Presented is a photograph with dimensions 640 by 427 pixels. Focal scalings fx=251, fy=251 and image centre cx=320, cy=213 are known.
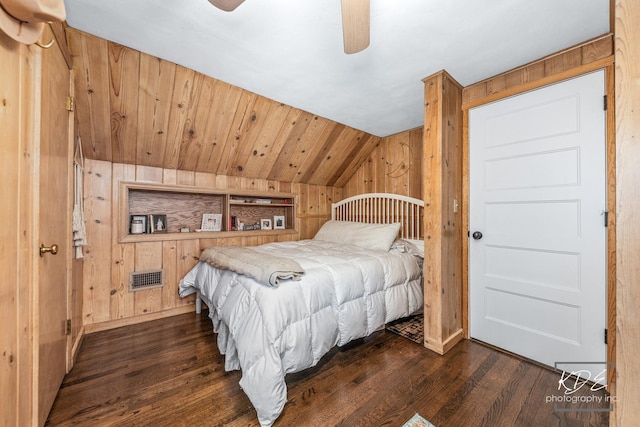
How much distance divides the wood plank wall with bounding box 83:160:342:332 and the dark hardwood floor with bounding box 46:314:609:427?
0.38 meters

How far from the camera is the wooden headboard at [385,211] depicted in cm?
316

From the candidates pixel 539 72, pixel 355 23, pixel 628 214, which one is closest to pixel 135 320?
pixel 355 23

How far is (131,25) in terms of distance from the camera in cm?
153

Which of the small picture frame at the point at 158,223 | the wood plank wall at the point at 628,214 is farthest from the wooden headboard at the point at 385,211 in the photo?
the wood plank wall at the point at 628,214

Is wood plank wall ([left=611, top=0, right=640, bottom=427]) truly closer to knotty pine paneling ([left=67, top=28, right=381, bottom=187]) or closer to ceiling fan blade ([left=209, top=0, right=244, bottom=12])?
ceiling fan blade ([left=209, top=0, right=244, bottom=12])

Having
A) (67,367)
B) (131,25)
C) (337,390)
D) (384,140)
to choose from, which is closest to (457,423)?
(337,390)

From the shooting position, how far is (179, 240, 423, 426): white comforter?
1.31 metres

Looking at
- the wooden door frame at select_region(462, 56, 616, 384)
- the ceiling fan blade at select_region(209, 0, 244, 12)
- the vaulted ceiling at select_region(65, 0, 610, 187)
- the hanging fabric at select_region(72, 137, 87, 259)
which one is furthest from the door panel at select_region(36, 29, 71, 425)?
the wooden door frame at select_region(462, 56, 616, 384)

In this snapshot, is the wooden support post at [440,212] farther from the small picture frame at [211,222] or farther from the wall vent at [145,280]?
the wall vent at [145,280]

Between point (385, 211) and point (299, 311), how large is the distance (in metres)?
2.31

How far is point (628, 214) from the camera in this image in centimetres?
64

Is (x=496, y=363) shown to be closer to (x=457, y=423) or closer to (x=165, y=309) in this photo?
(x=457, y=423)

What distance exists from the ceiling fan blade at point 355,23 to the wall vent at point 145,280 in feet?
8.78

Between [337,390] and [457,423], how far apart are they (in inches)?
25.2
